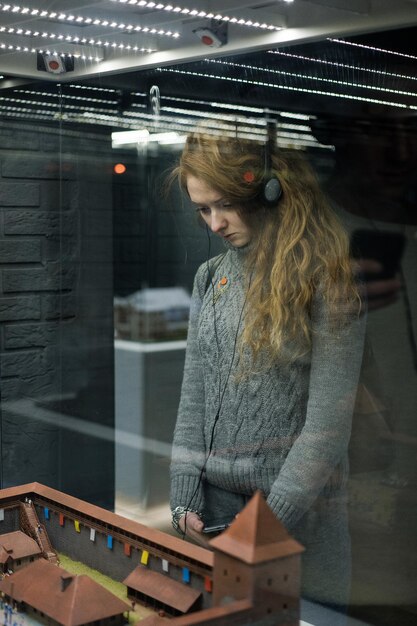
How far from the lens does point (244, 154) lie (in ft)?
6.02

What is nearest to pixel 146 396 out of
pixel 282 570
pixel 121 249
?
pixel 121 249

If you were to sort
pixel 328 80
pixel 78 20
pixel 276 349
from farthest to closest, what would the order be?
1. pixel 78 20
2. pixel 328 80
3. pixel 276 349

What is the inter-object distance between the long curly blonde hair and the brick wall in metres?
0.78

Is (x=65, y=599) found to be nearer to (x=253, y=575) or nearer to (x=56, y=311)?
(x=253, y=575)

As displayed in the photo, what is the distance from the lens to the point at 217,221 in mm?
1870

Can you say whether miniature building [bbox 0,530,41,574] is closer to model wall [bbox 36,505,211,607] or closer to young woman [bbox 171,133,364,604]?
model wall [bbox 36,505,211,607]

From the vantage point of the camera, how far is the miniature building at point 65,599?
1374 mm

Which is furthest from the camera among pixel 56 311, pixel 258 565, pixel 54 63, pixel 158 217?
pixel 56 311

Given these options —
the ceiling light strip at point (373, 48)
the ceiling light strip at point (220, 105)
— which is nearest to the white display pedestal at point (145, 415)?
the ceiling light strip at point (220, 105)

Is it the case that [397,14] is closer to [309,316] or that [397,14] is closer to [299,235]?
[299,235]

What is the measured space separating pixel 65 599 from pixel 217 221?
0.75 m

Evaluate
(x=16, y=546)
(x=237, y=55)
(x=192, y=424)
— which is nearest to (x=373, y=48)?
(x=237, y=55)

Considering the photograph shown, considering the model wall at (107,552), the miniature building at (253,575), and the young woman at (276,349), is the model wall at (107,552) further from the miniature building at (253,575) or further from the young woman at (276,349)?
the young woman at (276,349)

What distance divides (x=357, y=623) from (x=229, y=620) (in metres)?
0.97
